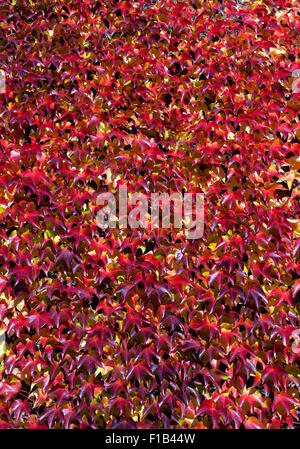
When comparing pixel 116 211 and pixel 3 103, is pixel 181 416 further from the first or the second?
pixel 3 103

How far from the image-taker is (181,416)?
1774 mm

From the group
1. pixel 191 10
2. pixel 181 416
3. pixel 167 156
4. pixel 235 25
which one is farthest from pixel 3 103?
pixel 181 416

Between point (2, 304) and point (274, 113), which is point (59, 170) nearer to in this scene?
point (2, 304)

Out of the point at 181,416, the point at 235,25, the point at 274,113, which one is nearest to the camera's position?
the point at 181,416

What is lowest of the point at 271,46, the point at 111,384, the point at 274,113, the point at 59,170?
the point at 111,384

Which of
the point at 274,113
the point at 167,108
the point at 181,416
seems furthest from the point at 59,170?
the point at 181,416

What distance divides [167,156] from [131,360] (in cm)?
101

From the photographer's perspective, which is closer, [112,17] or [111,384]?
[111,384]

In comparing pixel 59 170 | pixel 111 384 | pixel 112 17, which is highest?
pixel 112 17

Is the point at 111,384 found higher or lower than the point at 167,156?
lower

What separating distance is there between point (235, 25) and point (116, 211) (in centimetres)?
129

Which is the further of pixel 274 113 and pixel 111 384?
pixel 274 113

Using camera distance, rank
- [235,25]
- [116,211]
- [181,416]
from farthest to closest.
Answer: [235,25]
[116,211]
[181,416]

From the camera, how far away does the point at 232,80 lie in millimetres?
2137
